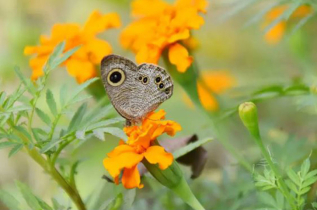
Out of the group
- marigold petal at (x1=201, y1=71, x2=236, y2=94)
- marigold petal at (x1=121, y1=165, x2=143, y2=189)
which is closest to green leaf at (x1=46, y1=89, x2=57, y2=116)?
marigold petal at (x1=121, y1=165, x2=143, y2=189)

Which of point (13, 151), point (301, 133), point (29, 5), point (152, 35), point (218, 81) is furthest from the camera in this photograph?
point (29, 5)

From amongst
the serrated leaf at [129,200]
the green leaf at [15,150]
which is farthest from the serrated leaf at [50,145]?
the serrated leaf at [129,200]

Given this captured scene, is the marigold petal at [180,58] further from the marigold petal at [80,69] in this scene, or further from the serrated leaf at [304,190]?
the serrated leaf at [304,190]

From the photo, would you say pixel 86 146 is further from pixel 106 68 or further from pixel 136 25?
pixel 106 68

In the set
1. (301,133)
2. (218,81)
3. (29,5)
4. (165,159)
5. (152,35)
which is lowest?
(301,133)

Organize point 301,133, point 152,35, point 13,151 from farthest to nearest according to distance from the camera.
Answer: point 301,133
point 152,35
point 13,151

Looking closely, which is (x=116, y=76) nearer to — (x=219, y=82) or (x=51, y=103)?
(x=51, y=103)

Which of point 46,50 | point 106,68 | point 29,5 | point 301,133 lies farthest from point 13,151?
point 29,5
